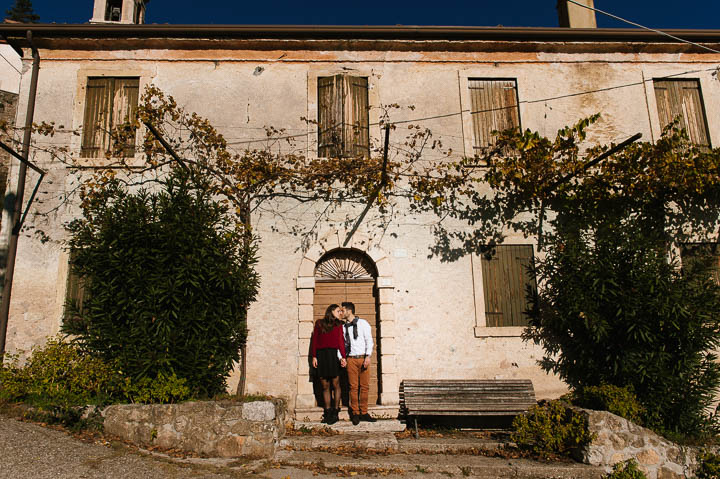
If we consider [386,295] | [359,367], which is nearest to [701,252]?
[386,295]

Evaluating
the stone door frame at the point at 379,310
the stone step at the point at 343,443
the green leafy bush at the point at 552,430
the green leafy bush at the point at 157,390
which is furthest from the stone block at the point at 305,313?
the green leafy bush at the point at 552,430

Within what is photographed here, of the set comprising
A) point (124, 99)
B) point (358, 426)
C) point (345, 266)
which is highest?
point (124, 99)

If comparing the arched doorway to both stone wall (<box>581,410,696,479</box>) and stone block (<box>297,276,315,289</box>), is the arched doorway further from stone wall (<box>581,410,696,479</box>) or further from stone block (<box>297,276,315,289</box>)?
stone wall (<box>581,410,696,479</box>)

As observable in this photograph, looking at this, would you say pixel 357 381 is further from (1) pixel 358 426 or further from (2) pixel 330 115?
(2) pixel 330 115

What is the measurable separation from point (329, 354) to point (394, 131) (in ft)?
13.3

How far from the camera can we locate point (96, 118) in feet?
29.4

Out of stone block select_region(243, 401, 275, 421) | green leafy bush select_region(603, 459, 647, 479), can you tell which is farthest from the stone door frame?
green leafy bush select_region(603, 459, 647, 479)

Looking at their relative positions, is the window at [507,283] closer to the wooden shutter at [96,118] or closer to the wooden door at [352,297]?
the wooden door at [352,297]

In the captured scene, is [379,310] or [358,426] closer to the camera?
[358,426]

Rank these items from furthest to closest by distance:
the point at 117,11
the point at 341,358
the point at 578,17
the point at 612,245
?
the point at 117,11, the point at 578,17, the point at 612,245, the point at 341,358

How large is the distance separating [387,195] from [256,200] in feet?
7.30

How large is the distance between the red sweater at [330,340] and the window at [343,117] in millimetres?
3181

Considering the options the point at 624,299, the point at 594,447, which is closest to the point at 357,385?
the point at 594,447

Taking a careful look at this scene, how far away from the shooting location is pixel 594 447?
6.14 metres
